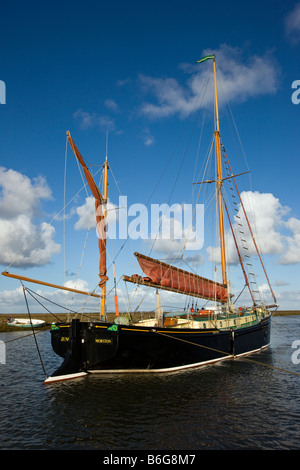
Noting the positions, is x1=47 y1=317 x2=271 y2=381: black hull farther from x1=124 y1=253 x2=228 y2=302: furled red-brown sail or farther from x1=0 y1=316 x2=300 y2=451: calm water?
x1=124 y1=253 x2=228 y2=302: furled red-brown sail

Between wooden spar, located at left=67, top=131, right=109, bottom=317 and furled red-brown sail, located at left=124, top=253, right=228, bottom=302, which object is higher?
wooden spar, located at left=67, top=131, right=109, bottom=317

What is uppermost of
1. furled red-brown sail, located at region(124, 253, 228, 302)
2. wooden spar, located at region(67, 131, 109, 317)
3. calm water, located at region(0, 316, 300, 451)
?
wooden spar, located at region(67, 131, 109, 317)

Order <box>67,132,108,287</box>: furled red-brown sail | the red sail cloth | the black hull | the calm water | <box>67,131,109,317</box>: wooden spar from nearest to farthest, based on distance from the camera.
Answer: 1. the calm water
2. the black hull
3. the red sail cloth
4. <box>67,131,109,317</box>: wooden spar
5. <box>67,132,108,287</box>: furled red-brown sail

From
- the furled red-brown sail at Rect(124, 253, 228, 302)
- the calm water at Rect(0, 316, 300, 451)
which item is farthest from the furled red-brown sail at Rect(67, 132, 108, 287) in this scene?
the calm water at Rect(0, 316, 300, 451)

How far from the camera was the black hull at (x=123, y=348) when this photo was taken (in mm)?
19969

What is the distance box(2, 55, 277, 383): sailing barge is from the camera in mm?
20234

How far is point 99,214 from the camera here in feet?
85.2

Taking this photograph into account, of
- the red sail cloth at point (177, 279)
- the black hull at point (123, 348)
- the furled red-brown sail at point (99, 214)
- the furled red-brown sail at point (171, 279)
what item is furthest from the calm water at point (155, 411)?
the furled red-brown sail at point (99, 214)

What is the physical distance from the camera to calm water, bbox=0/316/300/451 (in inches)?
453

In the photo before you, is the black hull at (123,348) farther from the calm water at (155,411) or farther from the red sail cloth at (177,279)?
the red sail cloth at (177,279)

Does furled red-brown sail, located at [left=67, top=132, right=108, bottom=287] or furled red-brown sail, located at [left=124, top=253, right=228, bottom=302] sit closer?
furled red-brown sail, located at [left=124, top=253, right=228, bottom=302]

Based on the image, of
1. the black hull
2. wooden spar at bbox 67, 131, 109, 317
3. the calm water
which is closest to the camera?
the calm water

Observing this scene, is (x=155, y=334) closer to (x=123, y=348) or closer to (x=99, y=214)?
(x=123, y=348)
